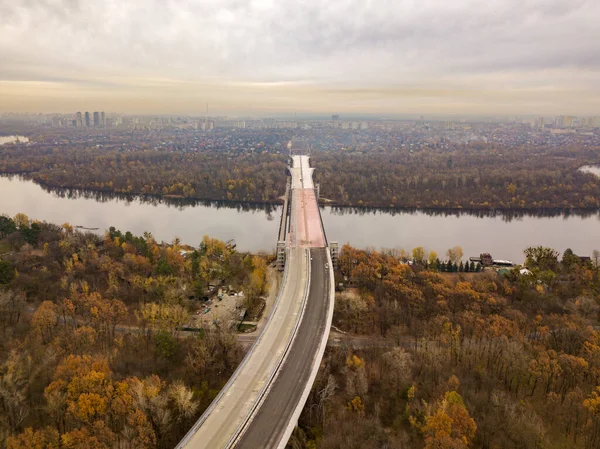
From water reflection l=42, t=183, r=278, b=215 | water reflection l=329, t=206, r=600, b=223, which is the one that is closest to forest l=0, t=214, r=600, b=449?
water reflection l=329, t=206, r=600, b=223

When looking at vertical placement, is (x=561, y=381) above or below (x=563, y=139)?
below

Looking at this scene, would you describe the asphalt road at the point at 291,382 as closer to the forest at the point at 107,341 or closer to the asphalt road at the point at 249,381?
the asphalt road at the point at 249,381

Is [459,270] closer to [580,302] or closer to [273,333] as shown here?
[580,302]

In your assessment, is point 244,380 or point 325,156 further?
point 325,156

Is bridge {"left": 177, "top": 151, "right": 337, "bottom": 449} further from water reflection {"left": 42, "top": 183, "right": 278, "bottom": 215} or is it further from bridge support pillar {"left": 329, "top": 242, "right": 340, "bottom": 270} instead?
water reflection {"left": 42, "top": 183, "right": 278, "bottom": 215}

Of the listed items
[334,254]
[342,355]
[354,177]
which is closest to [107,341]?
[342,355]

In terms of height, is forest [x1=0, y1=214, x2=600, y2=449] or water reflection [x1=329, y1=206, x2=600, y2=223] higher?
water reflection [x1=329, y1=206, x2=600, y2=223]

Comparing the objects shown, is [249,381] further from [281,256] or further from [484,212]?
[484,212]

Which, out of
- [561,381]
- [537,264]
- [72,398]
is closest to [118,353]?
[72,398]
